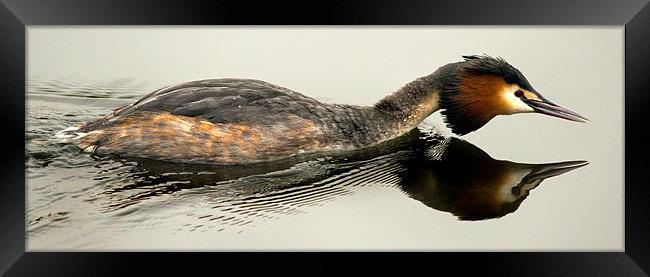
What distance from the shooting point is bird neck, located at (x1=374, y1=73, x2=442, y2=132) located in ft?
13.6

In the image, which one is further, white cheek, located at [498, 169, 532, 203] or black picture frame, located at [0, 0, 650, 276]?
white cheek, located at [498, 169, 532, 203]

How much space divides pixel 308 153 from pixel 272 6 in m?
0.71

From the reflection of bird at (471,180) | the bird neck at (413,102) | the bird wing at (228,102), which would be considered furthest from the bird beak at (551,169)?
the bird wing at (228,102)

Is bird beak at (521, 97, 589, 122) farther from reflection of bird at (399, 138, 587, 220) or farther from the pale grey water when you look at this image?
reflection of bird at (399, 138, 587, 220)

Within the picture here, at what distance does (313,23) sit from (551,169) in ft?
3.93

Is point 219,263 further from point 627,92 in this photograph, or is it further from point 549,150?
point 627,92

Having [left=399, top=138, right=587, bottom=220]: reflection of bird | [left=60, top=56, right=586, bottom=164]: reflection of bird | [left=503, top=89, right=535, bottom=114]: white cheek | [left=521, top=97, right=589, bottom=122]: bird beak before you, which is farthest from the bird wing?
[left=521, top=97, right=589, bottom=122]: bird beak

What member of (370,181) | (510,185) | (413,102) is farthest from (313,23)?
(510,185)

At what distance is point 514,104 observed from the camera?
4.21 m

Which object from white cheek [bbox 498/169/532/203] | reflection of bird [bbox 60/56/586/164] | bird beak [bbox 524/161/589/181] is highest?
reflection of bird [bbox 60/56/586/164]

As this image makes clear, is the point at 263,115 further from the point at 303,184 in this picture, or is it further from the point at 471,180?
the point at 471,180

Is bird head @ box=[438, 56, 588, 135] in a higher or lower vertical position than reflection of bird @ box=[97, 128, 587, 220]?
higher

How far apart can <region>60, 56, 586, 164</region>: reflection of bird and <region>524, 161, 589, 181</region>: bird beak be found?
200 millimetres

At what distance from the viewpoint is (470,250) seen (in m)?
4.02
